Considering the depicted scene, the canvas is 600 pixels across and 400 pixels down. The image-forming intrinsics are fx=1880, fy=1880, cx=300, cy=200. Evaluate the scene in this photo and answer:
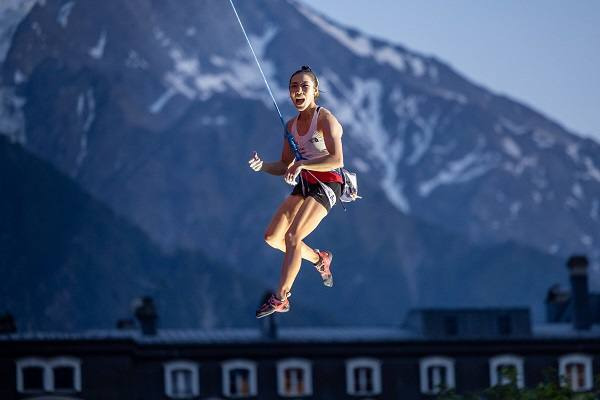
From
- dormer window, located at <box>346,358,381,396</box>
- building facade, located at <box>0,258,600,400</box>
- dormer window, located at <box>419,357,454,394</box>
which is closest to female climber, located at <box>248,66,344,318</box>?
building facade, located at <box>0,258,600,400</box>

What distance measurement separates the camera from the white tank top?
22609mm

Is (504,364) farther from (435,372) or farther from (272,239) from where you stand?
(272,239)

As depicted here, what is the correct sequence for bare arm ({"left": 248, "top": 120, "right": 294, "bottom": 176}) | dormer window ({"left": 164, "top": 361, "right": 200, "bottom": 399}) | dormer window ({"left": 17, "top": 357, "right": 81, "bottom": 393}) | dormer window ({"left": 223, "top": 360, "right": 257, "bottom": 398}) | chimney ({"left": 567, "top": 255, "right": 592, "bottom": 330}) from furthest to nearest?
1. chimney ({"left": 567, "top": 255, "right": 592, "bottom": 330})
2. dormer window ({"left": 223, "top": 360, "right": 257, "bottom": 398})
3. dormer window ({"left": 164, "top": 361, "right": 200, "bottom": 399})
4. dormer window ({"left": 17, "top": 357, "right": 81, "bottom": 393})
5. bare arm ({"left": 248, "top": 120, "right": 294, "bottom": 176})

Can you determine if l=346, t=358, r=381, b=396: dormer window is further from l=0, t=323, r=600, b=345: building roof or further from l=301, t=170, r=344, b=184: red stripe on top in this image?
l=301, t=170, r=344, b=184: red stripe on top

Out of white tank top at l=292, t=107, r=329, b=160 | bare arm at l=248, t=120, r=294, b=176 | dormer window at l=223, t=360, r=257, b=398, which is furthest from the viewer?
dormer window at l=223, t=360, r=257, b=398

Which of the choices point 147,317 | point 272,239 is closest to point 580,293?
point 147,317

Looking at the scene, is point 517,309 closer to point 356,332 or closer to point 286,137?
point 356,332

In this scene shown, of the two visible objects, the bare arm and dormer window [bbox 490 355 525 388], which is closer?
the bare arm

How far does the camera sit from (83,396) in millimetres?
137250

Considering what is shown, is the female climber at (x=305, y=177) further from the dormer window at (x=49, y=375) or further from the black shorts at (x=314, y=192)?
the dormer window at (x=49, y=375)

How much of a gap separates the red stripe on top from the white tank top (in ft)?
0.77

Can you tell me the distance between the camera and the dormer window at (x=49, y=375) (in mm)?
138375

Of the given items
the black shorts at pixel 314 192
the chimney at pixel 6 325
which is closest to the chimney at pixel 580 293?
the chimney at pixel 6 325

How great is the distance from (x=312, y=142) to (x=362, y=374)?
416ft
